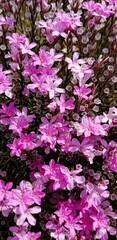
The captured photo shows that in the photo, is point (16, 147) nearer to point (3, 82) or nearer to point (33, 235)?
point (3, 82)

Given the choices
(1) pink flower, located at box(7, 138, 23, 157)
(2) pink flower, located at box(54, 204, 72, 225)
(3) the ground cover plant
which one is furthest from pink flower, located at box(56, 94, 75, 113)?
(2) pink flower, located at box(54, 204, 72, 225)

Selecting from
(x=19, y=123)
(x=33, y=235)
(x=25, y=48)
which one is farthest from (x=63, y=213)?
(x=25, y=48)

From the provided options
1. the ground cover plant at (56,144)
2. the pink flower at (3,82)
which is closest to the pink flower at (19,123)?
the ground cover plant at (56,144)

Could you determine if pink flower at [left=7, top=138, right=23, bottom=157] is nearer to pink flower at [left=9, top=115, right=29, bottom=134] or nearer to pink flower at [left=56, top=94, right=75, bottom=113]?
pink flower at [left=9, top=115, right=29, bottom=134]

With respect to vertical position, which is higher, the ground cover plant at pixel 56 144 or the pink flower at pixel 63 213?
the ground cover plant at pixel 56 144

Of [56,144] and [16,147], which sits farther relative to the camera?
[56,144]

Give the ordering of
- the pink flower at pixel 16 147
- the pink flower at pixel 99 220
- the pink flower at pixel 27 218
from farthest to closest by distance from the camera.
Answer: the pink flower at pixel 99 220, the pink flower at pixel 16 147, the pink flower at pixel 27 218

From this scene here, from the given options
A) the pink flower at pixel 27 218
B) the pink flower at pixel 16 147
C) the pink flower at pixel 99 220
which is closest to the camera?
the pink flower at pixel 27 218

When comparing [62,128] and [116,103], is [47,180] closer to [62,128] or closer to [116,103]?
[62,128]

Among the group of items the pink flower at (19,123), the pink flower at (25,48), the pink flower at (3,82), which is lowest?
the pink flower at (19,123)

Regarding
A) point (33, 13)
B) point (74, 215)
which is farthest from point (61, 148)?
point (33, 13)

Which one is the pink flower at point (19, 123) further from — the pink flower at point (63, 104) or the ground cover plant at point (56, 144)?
the pink flower at point (63, 104)
